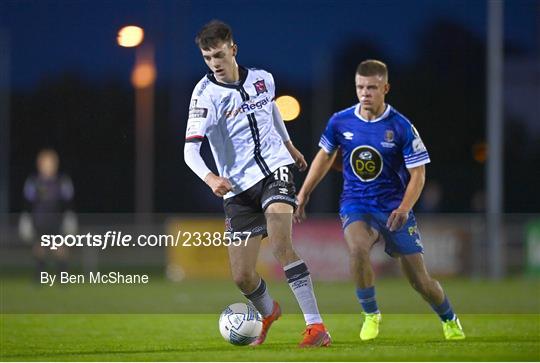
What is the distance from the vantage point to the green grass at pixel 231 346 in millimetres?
7906

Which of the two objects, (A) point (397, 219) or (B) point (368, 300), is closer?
(A) point (397, 219)

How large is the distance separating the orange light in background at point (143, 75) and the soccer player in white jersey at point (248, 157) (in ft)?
32.9

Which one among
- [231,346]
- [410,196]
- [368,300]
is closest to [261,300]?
[231,346]

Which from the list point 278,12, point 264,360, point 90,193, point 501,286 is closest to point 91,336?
point 264,360

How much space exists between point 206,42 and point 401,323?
417cm

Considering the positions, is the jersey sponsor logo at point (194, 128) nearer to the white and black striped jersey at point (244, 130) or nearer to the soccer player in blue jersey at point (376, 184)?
the white and black striped jersey at point (244, 130)

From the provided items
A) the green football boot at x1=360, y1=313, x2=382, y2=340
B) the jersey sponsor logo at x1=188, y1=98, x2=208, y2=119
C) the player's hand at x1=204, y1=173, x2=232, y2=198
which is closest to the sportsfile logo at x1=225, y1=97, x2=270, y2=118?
the jersey sponsor logo at x1=188, y1=98, x2=208, y2=119

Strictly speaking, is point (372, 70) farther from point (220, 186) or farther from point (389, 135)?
point (220, 186)

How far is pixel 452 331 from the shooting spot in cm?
934

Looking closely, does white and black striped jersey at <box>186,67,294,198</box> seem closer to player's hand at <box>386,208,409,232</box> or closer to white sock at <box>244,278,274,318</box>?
white sock at <box>244,278,274,318</box>

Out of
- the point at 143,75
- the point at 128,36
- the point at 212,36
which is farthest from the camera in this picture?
the point at 143,75

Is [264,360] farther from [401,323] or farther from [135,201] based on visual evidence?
[135,201]

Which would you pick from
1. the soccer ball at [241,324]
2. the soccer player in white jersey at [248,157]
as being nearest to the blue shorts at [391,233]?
the soccer player in white jersey at [248,157]

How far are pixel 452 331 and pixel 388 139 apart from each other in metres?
1.64
